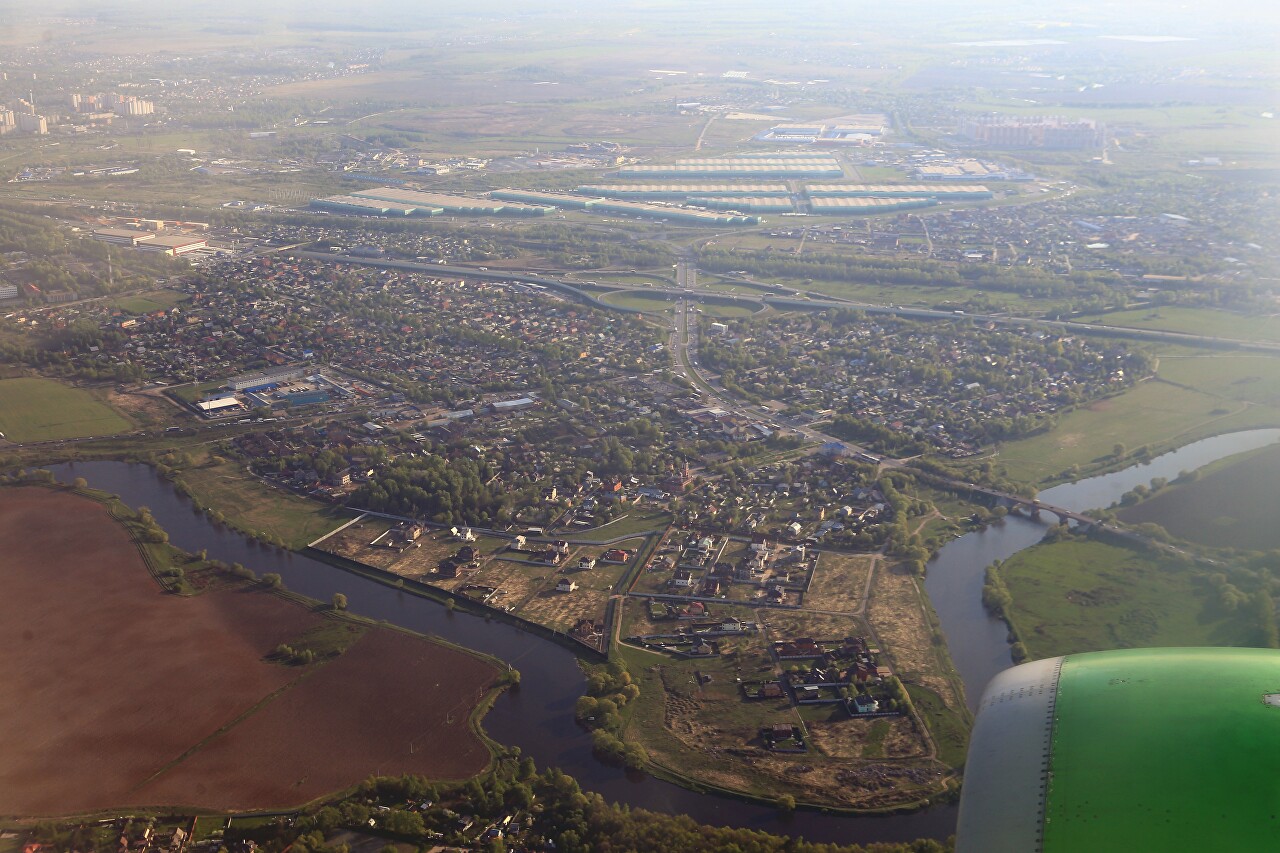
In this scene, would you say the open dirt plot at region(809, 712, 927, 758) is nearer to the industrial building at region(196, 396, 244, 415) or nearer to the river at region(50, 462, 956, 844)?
the river at region(50, 462, 956, 844)

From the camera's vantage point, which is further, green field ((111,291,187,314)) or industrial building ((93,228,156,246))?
industrial building ((93,228,156,246))

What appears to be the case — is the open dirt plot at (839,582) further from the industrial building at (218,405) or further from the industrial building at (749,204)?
the industrial building at (749,204)

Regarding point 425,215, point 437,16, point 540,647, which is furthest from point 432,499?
point 437,16

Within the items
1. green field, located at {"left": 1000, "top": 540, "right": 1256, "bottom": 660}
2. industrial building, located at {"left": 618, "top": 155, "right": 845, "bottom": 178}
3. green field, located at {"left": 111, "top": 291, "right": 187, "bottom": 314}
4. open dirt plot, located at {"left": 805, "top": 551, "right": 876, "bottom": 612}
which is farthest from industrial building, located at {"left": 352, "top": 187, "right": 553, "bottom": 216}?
green field, located at {"left": 1000, "top": 540, "right": 1256, "bottom": 660}

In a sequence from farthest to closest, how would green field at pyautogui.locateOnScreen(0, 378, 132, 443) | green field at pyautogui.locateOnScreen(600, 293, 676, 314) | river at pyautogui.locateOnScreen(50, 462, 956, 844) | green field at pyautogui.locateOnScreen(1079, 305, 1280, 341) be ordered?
green field at pyautogui.locateOnScreen(600, 293, 676, 314)
green field at pyautogui.locateOnScreen(1079, 305, 1280, 341)
green field at pyautogui.locateOnScreen(0, 378, 132, 443)
river at pyautogui.locateOnScreen(50, 462, 956, 844)

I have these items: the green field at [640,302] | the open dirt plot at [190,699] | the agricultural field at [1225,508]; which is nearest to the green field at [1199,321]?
the agricultural field at [1225,508]

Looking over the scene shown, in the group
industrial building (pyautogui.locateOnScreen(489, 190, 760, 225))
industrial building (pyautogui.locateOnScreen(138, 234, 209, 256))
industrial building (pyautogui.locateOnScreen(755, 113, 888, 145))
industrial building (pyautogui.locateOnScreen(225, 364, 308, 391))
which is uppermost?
industrial building (pyautogui.locateOnScreen(755, 113, 888, 145))

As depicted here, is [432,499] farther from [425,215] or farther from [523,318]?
[425,215]
